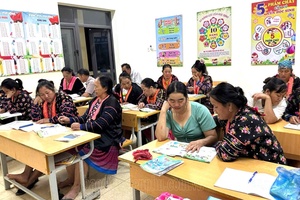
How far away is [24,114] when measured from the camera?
3.61 m

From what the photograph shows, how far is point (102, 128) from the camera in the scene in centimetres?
262

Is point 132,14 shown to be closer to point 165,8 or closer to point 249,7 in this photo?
point 165,8

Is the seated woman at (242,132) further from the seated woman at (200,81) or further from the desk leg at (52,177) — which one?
the seated woman at (200,81)

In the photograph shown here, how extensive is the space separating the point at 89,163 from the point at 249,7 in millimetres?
4223

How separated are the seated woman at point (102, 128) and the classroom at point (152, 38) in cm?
42

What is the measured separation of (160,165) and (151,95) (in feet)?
7.10

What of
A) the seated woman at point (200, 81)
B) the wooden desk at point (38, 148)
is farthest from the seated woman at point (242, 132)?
the seated woman at point (200, 81)

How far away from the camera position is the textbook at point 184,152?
5.27 feet

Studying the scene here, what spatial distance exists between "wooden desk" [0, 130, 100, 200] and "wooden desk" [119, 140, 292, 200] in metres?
0.63

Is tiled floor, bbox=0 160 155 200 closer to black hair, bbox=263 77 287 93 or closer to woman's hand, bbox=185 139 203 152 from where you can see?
woman's hand, bbox=185 139 203 152

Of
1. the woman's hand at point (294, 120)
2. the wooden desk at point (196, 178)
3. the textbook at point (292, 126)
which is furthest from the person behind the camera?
the woman's hand at point (294, 120)

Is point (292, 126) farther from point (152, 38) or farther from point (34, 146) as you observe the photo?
point (152, 38)

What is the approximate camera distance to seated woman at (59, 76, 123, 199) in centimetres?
260

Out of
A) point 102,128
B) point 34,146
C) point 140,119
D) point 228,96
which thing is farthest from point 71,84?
point 228,96
